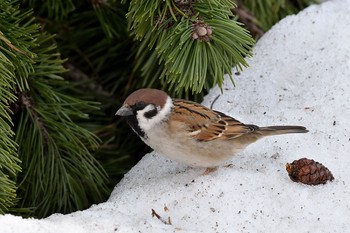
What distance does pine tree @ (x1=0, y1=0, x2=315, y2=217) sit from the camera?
2.51m

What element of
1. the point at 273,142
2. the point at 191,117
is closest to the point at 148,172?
the point at 191,117

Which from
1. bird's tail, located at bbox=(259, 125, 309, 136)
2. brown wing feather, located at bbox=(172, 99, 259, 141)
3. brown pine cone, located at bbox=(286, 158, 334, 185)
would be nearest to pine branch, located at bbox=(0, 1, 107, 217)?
brown wing feather, located at bbox=(172, 99, 259, 141)

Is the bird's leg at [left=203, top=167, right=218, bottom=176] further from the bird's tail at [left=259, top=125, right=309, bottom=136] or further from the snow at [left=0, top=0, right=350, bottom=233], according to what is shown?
the bird's tail at [left=259, top=125, right=309, bottom=136]

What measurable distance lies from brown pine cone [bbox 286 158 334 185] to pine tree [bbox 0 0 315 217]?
448mm

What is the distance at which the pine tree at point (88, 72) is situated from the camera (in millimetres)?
2510

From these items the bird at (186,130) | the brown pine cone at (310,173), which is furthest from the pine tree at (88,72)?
the brown pine cone at (310,173)

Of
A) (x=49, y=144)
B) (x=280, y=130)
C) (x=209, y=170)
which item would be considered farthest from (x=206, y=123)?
(x=49, y=144)

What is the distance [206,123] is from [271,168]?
325 mm

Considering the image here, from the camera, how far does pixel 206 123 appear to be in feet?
9.05

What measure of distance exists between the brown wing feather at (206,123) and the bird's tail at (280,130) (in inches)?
1.5

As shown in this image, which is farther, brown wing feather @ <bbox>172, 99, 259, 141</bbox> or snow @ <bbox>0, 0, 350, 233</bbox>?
brown wing feather @ <bbox>172, 99, 259, 141</bbox>

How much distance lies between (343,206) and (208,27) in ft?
2.69

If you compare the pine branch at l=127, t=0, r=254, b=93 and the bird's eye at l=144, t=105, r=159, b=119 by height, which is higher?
the pine branch at l=127, t=0, r=254, b=93

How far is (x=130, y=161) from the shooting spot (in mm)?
3625
